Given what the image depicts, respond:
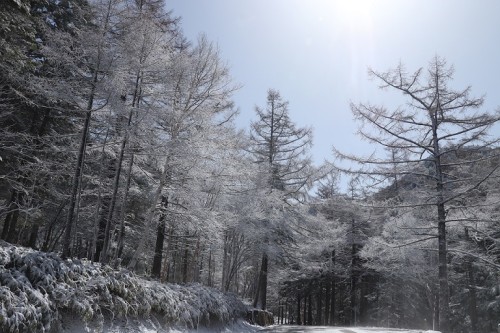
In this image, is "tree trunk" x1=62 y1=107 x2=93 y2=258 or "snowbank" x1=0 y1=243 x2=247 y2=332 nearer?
"snowbank" x1=0 y1=243 x2=247 y2=332

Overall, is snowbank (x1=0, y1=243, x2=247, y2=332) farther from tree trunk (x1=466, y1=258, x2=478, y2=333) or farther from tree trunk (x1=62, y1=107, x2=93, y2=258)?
tree trunk (x1=466, y1=258, x2=478, y2=333)

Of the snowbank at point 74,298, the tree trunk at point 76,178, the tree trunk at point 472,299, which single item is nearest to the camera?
the snowbank at point 74,298

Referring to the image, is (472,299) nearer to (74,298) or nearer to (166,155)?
(166,155)

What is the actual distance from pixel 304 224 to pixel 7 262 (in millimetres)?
18159

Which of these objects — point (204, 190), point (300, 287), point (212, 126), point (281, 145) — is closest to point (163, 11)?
point (212, 126)

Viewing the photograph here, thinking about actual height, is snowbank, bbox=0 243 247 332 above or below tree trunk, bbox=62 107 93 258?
below

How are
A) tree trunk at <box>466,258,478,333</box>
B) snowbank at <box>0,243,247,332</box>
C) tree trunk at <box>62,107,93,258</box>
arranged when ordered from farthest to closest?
tree trunk at <box>466,258,478,333</box>, tree trunk at <box>62,107,93,258</box>, snowbank at <box>0,243,247,332</box>

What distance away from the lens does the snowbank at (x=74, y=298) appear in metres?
5.26

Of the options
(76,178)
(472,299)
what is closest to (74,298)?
(76,178)

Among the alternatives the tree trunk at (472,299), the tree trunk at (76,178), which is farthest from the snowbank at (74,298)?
the tree trunk at (472,299)

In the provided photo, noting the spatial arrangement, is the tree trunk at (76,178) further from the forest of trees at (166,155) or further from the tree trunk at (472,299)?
the tree trunk at (472,299)

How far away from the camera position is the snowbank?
5.26 meters

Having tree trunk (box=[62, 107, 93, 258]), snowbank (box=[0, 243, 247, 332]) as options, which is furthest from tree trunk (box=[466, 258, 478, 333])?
tree trunk (box=[62, 107, 93, 258])

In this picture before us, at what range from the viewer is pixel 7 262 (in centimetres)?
600
